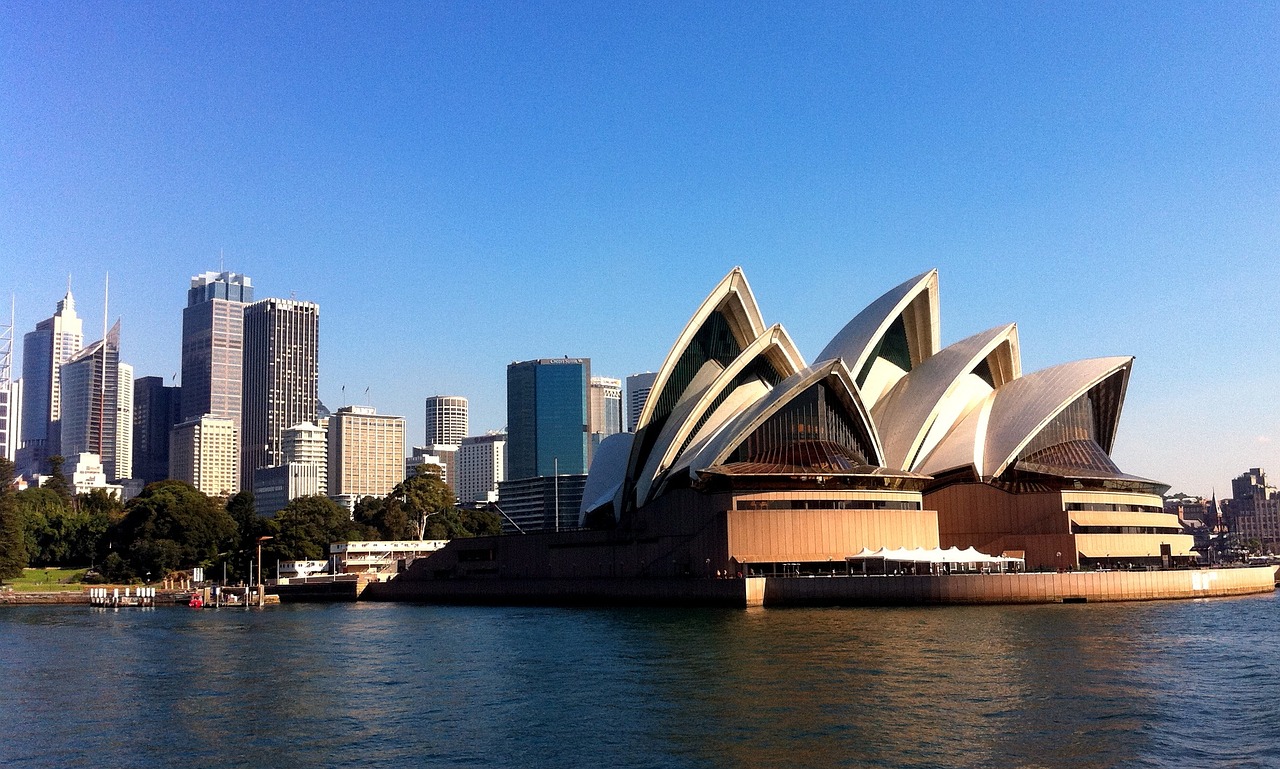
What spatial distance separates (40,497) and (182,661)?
111041 millimetres

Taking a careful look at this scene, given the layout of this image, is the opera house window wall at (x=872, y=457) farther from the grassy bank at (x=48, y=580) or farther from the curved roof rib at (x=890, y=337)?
the grassy bank at (x=48, y=580)

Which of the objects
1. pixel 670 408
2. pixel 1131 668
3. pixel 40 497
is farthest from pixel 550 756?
pixel 40 497

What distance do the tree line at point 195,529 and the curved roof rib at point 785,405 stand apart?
52.7 meters

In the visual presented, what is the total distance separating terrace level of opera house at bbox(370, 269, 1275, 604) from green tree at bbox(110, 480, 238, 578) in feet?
129

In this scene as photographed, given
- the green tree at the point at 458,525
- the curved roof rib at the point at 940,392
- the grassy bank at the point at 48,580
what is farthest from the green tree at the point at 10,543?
the curved roof rib at the point at 940,392

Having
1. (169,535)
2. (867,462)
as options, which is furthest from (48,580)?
(867,462)

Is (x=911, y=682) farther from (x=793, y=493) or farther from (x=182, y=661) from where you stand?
(x=793, y=493)

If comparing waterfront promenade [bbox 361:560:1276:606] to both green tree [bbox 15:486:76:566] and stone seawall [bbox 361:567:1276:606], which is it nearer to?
stone seawall [bbox 361:567:1276:606]

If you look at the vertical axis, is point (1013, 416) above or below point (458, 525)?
above

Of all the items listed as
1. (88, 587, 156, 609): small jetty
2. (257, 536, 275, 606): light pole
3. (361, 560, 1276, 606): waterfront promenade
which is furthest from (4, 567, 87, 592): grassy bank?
(361, 560, 1276, 606): waterfront promenade

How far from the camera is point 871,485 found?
70.2m

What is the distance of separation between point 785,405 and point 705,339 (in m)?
10.8

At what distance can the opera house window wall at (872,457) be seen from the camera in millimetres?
68750

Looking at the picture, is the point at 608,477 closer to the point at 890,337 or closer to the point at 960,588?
the point at 890,337
